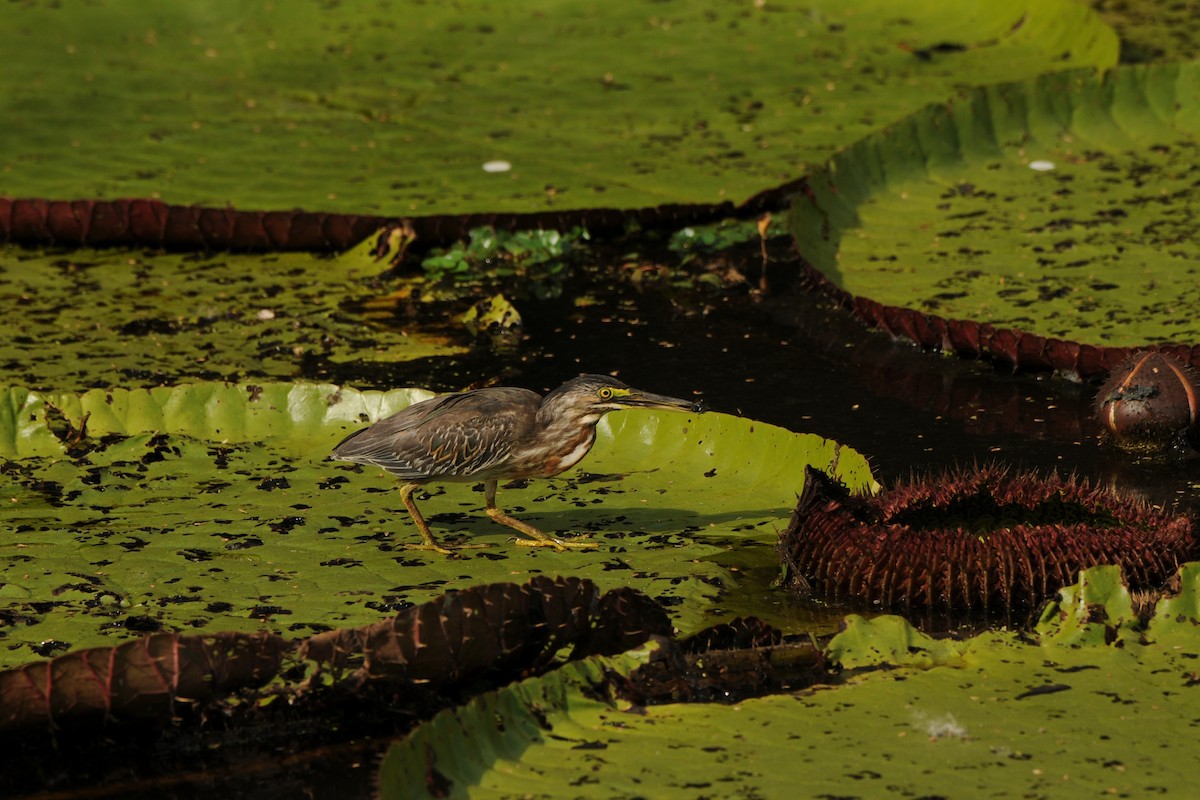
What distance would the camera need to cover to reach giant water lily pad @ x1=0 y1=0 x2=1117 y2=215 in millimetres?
7969

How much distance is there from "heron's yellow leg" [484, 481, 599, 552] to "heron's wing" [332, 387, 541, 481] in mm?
156

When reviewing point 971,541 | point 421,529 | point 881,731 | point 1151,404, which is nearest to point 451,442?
point 421,529

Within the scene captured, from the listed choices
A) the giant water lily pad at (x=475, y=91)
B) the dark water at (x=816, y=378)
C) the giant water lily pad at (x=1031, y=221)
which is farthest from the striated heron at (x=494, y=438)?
the giant water lily pad at (x=475, y=91)

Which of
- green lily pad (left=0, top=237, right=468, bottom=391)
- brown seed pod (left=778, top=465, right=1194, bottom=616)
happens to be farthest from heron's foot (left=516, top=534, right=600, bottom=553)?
green lily pad (left=0, top=237, right=468, bottom=391)

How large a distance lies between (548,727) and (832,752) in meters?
0.61

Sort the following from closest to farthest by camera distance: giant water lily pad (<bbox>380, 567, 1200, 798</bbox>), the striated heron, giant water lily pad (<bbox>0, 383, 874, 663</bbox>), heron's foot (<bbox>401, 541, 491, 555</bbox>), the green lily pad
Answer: giant water lily pad (<bbox>380, 567, 1200, 798</bbox>)
giant water lily pad (<bbox>0, 383, 874, 663</bbox>)
heron's foot (<bbox>401, 541, 491, 555</bbox>)
the striated heron
the green lily pad

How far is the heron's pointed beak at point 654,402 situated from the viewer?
200 inches

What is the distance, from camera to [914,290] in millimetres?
6691

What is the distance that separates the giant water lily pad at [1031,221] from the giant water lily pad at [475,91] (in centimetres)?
60

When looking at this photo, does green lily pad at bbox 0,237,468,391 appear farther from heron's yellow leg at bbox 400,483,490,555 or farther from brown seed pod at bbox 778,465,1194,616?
brown seed pod at bbox 778,465,1194,616

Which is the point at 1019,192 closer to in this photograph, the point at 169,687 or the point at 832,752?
the point at 832,752

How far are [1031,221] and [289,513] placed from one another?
3.75 metres

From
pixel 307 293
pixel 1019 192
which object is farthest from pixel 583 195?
pixel 1019 192

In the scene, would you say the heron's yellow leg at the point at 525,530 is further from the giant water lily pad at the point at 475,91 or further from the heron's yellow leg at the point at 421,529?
the giant water lily pad at the point at 475,91
